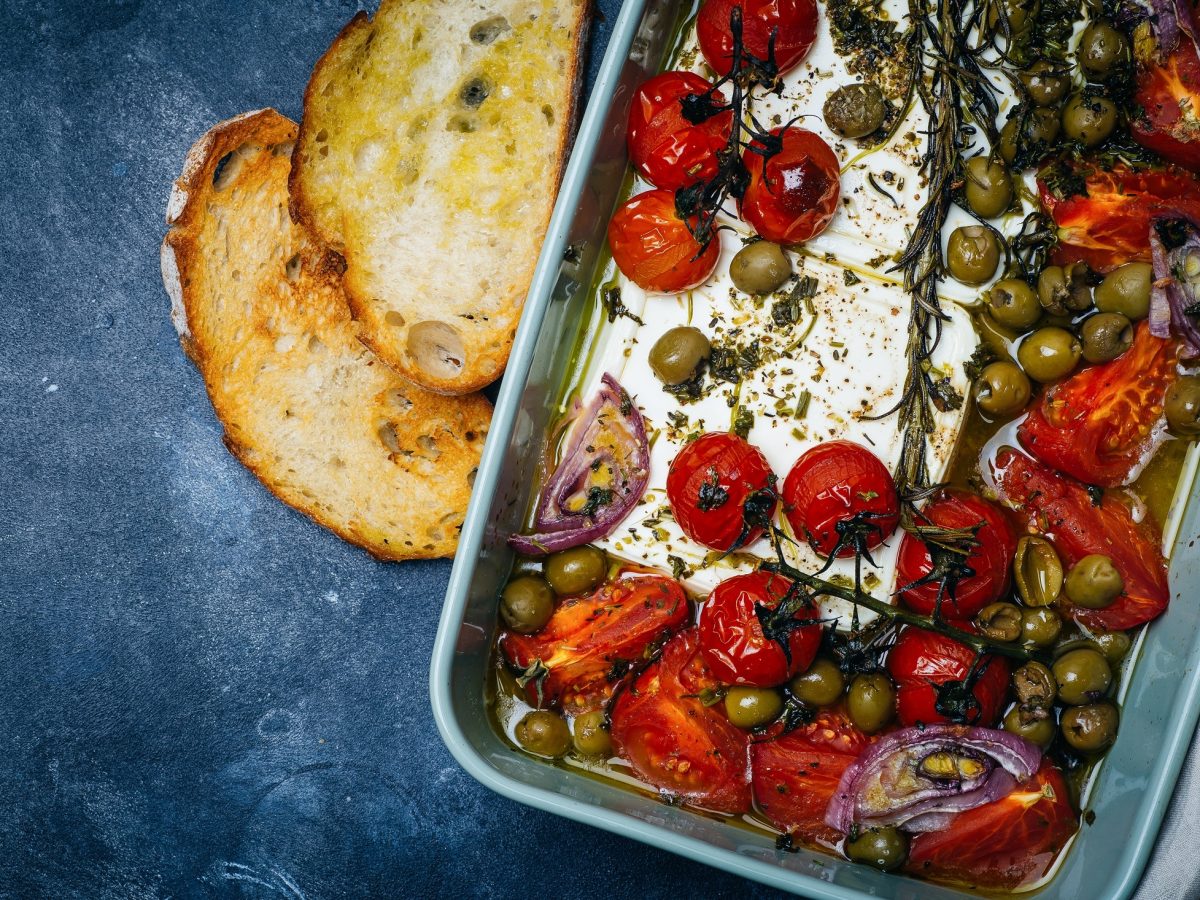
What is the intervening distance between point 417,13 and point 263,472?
1.32 metres

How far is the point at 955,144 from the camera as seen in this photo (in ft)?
8.23

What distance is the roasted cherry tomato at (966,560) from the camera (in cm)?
240

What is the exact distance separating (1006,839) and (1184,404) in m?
1.14

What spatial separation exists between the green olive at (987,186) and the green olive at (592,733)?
1.59 meters

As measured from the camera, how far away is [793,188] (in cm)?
238

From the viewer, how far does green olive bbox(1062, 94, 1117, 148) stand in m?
2.41

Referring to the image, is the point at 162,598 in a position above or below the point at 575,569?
below

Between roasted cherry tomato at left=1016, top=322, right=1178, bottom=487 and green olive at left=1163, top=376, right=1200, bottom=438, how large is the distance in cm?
2

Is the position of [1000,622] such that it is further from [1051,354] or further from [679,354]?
[679,354]

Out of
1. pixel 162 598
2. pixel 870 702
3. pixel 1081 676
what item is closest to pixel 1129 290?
pixel 1081 676

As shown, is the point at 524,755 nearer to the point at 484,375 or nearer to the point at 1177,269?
the point at 484,375

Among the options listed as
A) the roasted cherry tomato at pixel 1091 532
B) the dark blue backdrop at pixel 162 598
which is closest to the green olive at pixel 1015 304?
the roasted cherry tomato at pixel 1091 532

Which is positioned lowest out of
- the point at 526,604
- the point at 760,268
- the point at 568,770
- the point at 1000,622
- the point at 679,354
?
the point at 568,770

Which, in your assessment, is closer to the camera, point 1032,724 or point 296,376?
point 1032,724
